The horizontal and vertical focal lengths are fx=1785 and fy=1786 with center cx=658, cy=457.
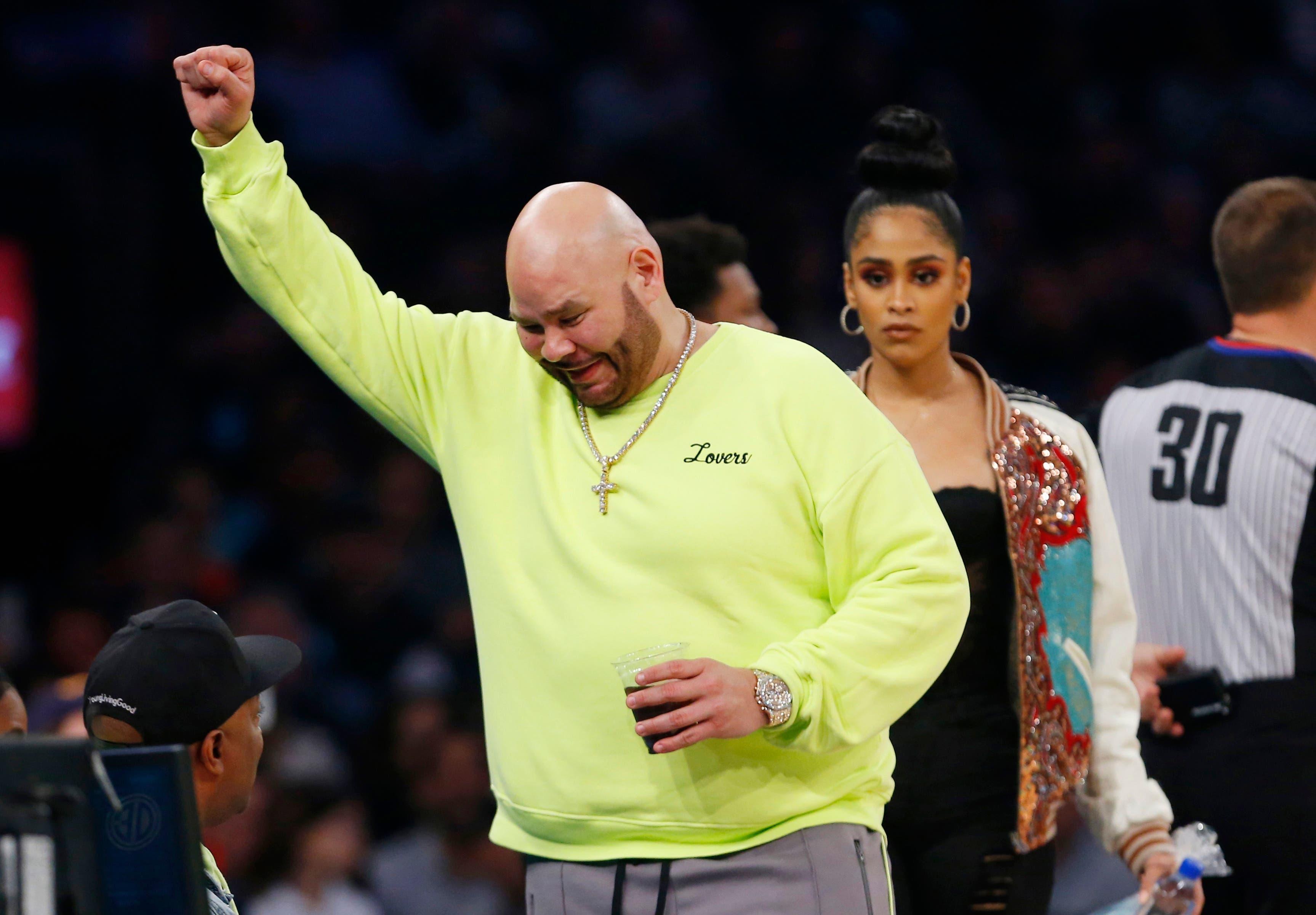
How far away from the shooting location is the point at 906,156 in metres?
3.19

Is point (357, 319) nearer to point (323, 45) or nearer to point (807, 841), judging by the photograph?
point (807, 841)

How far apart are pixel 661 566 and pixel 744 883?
0.43 m

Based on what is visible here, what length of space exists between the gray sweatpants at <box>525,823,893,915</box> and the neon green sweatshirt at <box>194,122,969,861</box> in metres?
0.02

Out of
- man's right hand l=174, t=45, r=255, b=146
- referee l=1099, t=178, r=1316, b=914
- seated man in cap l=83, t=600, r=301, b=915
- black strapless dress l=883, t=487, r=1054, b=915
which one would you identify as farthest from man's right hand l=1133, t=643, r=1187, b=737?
man's right hand l=174, t=45, r=255, b=146

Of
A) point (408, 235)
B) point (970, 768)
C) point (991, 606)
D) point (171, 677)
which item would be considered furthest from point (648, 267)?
point (408, 235)

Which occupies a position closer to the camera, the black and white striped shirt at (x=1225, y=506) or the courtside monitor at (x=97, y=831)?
the courtside monitor at (x=97, y=831)

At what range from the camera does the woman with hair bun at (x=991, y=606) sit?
9.71 feet

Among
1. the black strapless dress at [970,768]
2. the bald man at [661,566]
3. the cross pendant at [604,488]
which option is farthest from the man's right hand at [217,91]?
the black strapless dress at [970,768]

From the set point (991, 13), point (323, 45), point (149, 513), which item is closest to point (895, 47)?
point (991, 13)

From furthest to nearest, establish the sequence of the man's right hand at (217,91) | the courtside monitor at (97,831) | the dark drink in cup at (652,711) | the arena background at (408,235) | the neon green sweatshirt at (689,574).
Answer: the arena background at (408,235), the man's right hand at (217,91), the neon green sweatshirt at (689,574), the dark drink in cup at (652,711), the courtside monitor at (97,831)

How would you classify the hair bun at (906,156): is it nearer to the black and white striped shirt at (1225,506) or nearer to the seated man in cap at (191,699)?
the black and white striped shirt at (1225,506)

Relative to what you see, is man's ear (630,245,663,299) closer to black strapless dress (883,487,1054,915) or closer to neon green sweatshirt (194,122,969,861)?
neon green sweatshirt (194,122,969,861)

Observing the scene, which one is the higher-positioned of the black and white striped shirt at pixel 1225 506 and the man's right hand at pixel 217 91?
the man's right hand at pixel 217 91

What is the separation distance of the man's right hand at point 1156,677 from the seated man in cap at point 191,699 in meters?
1.80
